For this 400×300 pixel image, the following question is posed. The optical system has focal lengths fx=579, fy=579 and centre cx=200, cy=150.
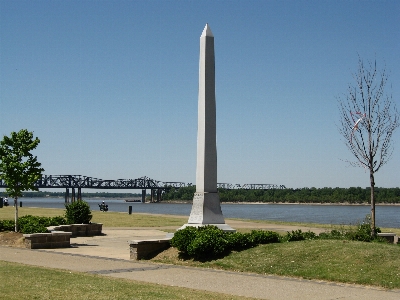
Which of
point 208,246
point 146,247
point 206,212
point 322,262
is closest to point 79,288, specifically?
point 208,246

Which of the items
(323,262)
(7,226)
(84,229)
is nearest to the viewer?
(323,262)

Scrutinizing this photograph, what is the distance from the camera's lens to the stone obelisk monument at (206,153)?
683 inches

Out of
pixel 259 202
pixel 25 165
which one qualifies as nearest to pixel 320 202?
pixel 259 202

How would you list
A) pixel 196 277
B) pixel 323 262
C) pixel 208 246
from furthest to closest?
1. pixel 208 246
2. pixel 323 262
3. pixel 196 277

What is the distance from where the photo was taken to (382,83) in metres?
19.0

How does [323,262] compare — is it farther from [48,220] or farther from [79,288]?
[48,220]

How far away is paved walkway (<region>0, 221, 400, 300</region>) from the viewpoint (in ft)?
33.4

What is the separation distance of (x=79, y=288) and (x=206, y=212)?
25.3ft

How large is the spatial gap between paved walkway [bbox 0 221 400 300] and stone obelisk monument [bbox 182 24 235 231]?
2.66m

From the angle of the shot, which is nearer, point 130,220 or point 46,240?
point 46,240

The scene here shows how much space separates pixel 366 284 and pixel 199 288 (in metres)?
3.26

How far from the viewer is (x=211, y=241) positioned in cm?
1453

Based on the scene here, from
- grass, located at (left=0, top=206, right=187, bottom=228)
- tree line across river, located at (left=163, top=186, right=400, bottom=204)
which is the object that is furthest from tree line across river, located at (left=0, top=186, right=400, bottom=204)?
grass, located at (left=0, top=206, right=187, bottom=228)

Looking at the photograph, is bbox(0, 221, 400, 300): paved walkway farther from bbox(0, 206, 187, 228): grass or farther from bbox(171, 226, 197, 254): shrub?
bbox(0, 206, 187, 228): grass
